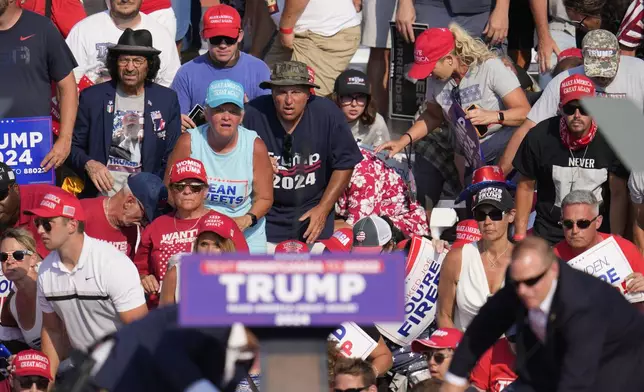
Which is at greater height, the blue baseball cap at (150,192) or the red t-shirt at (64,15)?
the red t-shirt at (64,15)

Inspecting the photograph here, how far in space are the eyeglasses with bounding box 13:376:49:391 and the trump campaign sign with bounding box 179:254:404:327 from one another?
4.12 metres

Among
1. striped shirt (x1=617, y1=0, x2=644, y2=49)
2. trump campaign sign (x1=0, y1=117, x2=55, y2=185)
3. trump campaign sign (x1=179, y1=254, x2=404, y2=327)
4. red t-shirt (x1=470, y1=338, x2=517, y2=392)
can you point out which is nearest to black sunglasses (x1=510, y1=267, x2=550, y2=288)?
trump campaign sign (x1=179, y1=254, x2=404, y2=327)

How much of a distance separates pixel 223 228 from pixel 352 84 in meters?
2.57

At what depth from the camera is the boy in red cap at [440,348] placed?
26.8 feet

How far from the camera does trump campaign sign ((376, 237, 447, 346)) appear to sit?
8.88m

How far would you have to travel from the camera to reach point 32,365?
321 inches

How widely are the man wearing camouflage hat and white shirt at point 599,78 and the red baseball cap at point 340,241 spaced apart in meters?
1.22

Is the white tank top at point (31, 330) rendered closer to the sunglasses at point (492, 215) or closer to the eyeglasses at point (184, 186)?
the eyeglasses at point (184, 186)

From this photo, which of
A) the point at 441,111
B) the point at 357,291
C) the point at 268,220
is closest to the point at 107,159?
the point at 268,220

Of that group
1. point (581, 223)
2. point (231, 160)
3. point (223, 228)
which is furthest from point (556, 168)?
point (223, 228)

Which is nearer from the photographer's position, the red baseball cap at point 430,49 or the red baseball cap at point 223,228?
the red baseball cap at point 223,228

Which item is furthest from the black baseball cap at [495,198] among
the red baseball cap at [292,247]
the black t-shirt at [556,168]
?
the red baseball cap at [292,247]

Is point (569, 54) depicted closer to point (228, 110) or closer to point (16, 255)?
point (228, 110)

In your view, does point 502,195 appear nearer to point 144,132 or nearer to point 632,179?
point 632,179
